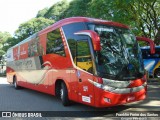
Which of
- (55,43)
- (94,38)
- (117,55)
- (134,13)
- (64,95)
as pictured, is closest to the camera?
(94,38)

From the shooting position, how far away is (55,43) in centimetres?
1151

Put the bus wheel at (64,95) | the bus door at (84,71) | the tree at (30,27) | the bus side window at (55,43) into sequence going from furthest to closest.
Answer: the tree at (30,27) → the bus side window at (55,43) → the bus wheel at (64,95) → the bus door at (84,71)

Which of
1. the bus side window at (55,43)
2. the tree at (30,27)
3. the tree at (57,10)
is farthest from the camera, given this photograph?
the tree at (30,27)

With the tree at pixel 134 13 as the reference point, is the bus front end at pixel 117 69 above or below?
below

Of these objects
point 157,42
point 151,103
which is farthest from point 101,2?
point 151,103

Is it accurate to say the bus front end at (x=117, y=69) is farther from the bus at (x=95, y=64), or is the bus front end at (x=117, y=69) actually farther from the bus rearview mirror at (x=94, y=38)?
the bus rearview mirror at (x=94, y=38)

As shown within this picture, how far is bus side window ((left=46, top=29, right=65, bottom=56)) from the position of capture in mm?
10922

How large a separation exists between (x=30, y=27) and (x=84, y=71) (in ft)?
139

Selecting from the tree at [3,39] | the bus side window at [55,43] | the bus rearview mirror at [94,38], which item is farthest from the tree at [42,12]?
the bus rearview mirror at [94,38]

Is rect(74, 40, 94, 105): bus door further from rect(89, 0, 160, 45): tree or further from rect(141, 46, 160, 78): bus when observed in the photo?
rect(141, 46, 160, 78): bus

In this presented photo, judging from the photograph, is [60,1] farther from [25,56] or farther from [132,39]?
[132,39]

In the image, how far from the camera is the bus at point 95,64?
8555mm

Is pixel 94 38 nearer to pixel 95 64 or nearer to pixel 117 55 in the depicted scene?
pixel 95 64

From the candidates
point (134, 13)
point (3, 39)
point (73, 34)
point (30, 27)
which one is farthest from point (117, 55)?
point (3, 39)
